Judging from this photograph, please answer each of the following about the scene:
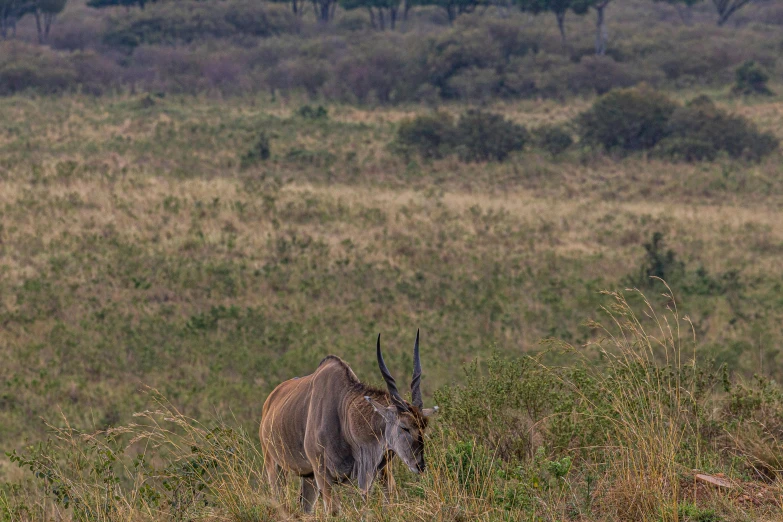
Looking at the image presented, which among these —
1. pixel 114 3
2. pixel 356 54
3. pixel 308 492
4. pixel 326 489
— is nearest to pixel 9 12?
pixel 114 3

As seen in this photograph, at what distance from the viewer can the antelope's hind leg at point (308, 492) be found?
664 centimetres

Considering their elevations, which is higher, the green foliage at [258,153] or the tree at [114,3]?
the tree at [114,3]

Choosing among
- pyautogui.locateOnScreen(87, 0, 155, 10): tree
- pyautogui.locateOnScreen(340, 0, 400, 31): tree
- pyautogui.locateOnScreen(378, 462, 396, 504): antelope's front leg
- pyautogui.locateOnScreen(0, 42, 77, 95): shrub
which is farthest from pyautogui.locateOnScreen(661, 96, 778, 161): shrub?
pyautogui.locateOnScreen(87, 0, 155, 10): tree

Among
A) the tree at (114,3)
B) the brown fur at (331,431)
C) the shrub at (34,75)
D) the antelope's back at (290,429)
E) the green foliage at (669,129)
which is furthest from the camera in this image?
the tree at (114,3)

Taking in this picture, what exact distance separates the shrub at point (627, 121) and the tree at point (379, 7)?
25173 mm

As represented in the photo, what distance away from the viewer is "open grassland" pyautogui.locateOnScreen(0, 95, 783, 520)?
616 centimetres

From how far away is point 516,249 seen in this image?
21.0 m

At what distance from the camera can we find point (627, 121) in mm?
32781

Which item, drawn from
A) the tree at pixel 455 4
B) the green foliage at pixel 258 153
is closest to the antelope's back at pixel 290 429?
the green foliage at pixel 258 153

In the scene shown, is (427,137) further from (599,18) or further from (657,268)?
(599,18)

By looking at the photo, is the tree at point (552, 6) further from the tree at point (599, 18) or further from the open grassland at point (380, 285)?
the open grassland at point (380, 285)

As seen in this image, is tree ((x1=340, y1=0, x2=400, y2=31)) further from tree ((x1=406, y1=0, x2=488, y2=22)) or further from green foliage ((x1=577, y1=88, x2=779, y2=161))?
green foliage ((x1=577, y1=88, x2=779, y2=161))

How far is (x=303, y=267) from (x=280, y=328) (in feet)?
10.7

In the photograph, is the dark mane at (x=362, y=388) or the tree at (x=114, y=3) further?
the tree at (x=114, y=3)
